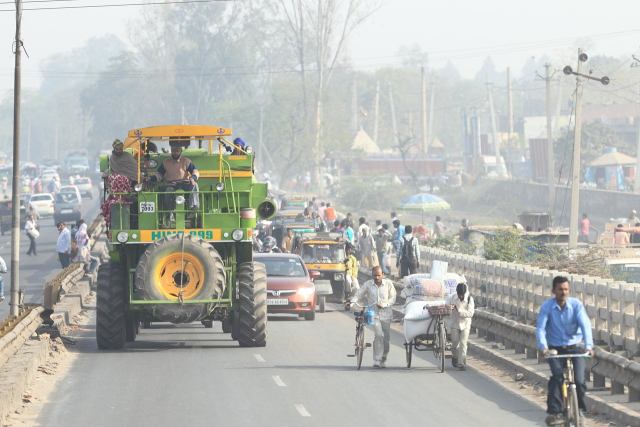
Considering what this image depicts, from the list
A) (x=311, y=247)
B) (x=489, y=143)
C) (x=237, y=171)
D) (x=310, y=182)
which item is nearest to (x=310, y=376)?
(x=237, y=171)

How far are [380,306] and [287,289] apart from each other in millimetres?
9277

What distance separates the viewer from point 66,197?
289 ft

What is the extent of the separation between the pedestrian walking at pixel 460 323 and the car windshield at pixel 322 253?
14.5 meters

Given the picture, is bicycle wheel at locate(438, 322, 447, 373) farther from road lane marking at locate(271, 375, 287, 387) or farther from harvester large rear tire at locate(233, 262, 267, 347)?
harvester large rear tire at locate(233, 262, 267, 347)

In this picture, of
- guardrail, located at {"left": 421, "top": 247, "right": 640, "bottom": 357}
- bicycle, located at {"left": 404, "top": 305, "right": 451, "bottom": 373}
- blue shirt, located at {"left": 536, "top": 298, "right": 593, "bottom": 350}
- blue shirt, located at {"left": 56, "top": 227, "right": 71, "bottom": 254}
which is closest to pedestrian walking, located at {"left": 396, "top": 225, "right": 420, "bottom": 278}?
guardrail, located at {"left": 421, "top": 247, "right": 640, "bottom": 357}

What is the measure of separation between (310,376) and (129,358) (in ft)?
12.9

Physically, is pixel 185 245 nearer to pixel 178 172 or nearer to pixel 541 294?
pixel 178 172

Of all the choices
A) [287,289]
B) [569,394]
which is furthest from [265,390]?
[287,289]

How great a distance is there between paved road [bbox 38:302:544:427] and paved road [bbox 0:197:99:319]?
36.6 feet

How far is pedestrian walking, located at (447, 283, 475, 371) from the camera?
2272 cm

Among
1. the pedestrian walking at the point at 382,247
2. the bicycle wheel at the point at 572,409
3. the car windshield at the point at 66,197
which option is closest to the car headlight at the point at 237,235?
the bicycle wheel at the point at 572,409

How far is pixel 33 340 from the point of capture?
971 inches

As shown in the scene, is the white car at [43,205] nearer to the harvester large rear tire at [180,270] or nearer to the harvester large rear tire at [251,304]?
the harvester large rear tire at [251,304]

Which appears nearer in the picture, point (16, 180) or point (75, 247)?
point (16, 180)
